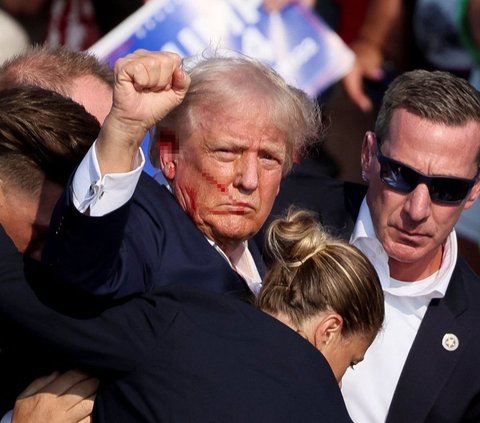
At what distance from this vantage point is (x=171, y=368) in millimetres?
2180

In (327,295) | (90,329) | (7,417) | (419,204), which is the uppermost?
(90,329)

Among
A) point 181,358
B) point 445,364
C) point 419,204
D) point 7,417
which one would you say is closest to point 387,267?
point 419,204

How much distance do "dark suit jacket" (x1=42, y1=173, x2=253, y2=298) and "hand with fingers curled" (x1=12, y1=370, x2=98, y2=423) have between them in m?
0.24

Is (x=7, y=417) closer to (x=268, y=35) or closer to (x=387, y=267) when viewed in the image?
(x=387, y=267)

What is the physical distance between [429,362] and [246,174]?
110 cm

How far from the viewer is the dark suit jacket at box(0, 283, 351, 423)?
7.14 feet

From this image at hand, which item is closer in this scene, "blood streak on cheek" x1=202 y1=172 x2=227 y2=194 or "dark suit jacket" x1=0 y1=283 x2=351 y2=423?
"dark suit jacket" x1=0 y1=283 x2=351 y2=423

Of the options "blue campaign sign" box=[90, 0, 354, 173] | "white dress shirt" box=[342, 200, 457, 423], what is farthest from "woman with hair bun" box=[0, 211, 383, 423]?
"blue campaign sign" box=[90, 0, 354, 173]

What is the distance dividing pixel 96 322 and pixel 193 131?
2.19 ft

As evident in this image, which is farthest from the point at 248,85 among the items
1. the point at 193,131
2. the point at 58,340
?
the point at 58,340

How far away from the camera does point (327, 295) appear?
99.1 inches

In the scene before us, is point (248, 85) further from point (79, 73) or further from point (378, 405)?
point (378, 405)

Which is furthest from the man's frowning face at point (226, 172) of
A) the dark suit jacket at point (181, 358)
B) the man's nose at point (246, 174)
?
the dark suit jacket at point (181, 358)

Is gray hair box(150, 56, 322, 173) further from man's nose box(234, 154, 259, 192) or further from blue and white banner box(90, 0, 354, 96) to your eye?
blue and white banner box(90, 0, 354, 96)
